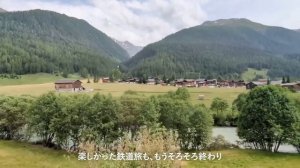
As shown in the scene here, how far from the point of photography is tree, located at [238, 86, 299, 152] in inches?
2729

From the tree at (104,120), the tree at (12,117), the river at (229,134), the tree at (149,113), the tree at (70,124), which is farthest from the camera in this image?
the river at (229,134)

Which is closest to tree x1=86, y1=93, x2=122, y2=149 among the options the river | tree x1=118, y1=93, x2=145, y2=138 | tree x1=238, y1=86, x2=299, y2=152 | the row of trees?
the row of trees

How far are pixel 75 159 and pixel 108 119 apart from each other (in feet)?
33.4

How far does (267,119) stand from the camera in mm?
69938

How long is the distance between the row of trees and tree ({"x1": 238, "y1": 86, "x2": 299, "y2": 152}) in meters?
6.86

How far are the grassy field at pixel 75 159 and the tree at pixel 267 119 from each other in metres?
3.30

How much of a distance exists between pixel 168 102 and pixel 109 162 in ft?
171

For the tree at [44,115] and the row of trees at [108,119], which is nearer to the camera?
the row of trees at [108,119]

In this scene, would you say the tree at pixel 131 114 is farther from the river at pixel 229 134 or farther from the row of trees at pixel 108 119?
the river at pixel 229 134

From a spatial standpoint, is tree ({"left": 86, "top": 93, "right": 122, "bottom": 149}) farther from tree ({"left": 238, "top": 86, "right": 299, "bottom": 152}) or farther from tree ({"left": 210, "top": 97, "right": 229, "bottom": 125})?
tree ({"left": 210, "top": 97, "right": 229, "bottom": 125})

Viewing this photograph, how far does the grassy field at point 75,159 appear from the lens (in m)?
60.2

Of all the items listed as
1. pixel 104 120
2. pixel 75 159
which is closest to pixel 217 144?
pixel 104 120

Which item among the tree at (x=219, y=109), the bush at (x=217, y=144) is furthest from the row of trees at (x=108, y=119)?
the tree at (x=219, y=109)

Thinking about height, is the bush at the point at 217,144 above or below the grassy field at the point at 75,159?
above
